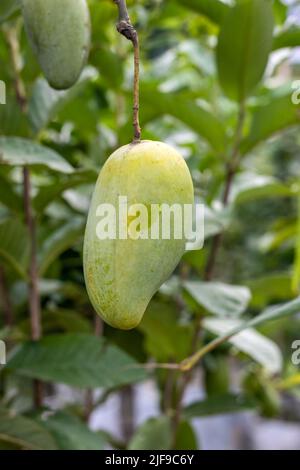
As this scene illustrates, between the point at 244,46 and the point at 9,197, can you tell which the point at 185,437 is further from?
the point at 244,46

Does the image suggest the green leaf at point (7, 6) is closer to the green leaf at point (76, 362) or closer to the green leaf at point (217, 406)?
the green leaf at point (76, 362)

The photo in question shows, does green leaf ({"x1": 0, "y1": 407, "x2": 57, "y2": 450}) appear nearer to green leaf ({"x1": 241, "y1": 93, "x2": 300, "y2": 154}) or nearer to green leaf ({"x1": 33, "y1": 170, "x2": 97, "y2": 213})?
green leaf ({"x1": 33, "y1": 170, "x2": 97, "y2": 213})

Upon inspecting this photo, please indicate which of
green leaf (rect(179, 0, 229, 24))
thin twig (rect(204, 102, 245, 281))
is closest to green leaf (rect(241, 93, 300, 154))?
thin twig (rect(204, 102, 245, 281))

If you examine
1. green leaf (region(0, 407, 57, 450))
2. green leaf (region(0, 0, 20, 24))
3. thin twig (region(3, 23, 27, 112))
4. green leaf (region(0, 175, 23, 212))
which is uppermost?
green leaf (region(0, 0, 20, 24))

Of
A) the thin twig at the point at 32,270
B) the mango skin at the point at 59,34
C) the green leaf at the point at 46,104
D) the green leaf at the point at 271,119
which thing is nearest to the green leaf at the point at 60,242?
the thin twig at the point at 32,270
